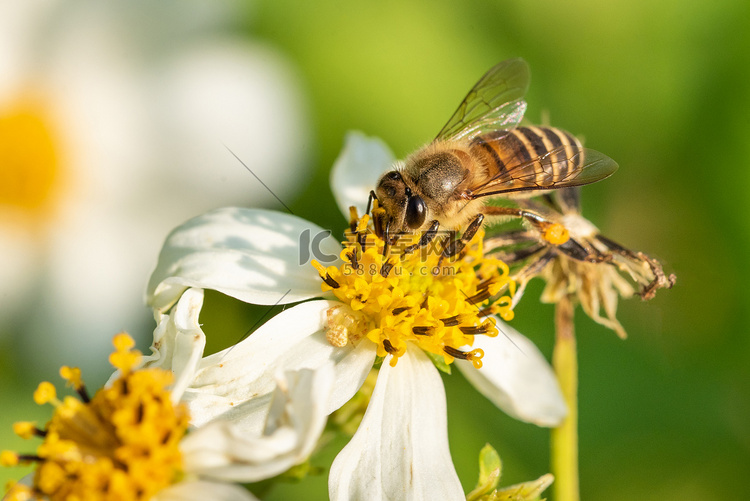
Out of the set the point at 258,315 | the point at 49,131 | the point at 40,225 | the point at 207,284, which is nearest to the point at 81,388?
the point at 207,284

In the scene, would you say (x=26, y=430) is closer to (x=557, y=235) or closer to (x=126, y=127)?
(x=557, y=235)

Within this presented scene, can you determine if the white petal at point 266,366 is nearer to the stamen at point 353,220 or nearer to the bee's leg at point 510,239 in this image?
the stamen at point 353,220

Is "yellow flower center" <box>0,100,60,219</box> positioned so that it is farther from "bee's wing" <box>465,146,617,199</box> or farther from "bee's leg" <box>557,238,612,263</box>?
"bee's leg" <box>557,238,612,263</box>

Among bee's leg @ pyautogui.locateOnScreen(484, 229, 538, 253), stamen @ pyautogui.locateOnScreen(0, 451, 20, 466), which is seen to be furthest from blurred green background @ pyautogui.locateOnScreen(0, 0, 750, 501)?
stamen @ pyautogui.locateOnScreen(0, 451, 20, 466)

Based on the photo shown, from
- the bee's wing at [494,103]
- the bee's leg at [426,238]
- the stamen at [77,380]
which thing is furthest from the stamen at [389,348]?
the bee's wing at [494,103]

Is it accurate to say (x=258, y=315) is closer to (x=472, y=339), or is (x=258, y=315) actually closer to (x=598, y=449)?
(x=472, y=339)
